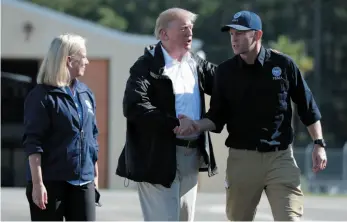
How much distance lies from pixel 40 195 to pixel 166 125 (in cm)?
95

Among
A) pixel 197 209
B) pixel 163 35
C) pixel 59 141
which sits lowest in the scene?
pixel 197 209

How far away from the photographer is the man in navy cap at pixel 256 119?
5.77 metres

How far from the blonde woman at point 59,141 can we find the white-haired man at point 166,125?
15.8 inches

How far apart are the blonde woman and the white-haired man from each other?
40cm

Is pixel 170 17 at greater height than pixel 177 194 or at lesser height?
greater

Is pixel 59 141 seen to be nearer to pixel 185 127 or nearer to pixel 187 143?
pixel 185 127

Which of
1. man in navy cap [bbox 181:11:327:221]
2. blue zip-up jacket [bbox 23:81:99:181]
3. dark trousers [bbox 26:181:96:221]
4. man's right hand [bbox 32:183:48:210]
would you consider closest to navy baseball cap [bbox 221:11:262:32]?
man in navy cap [bbox 181:11:327:221]

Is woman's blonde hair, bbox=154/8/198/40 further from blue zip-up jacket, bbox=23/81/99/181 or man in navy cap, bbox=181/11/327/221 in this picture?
blue zip-up jacket, bbox=23/81/99/181

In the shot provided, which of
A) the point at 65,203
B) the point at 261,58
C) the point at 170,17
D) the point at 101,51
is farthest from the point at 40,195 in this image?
the point at 101,51

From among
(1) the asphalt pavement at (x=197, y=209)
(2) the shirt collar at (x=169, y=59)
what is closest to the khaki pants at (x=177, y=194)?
(2) the shirt collar at (x=169, y=59)

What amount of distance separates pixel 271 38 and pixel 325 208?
147ft

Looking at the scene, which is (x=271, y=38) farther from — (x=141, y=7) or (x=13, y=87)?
(x=13, y=87)

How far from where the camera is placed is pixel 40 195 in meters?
5.12

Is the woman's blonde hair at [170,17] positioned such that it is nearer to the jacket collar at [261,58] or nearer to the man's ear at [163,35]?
the man's ear at [163,35]
